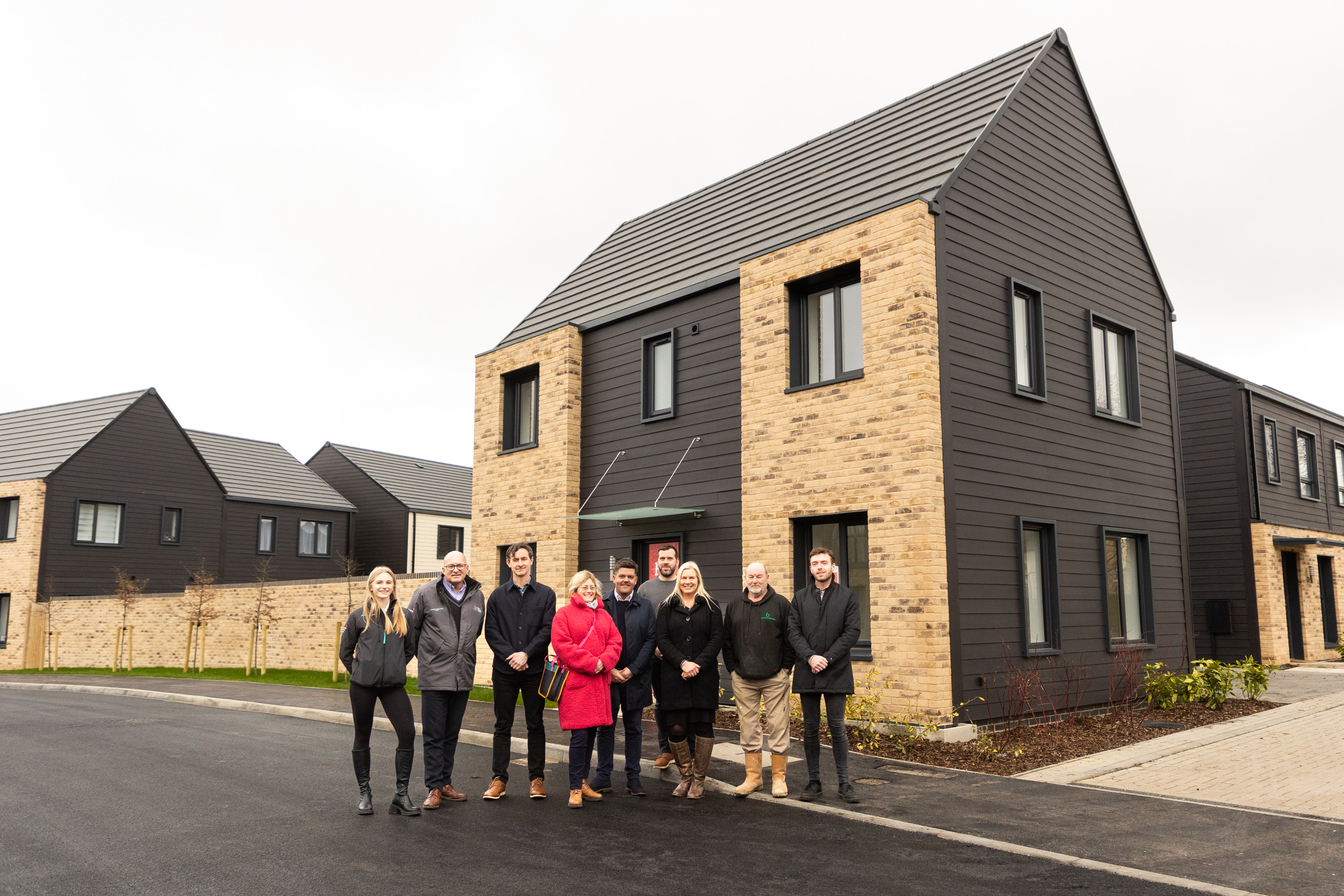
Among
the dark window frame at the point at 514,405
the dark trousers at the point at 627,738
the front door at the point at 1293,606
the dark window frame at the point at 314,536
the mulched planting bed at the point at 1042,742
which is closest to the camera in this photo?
the dark trousers at the point at 627,738

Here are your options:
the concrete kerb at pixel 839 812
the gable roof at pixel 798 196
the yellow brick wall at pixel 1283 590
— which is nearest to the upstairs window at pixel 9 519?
the concrete kerb at pixel 839 812

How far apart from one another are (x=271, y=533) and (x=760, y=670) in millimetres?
33687

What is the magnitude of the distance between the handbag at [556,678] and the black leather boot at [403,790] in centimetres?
107

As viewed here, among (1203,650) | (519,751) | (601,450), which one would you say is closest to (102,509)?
(601,450)

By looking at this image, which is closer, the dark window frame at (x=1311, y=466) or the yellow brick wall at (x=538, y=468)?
the yellow brick wall at (x=538, y=468)

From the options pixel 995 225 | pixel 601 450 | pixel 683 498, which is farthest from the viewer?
pixel 601 450

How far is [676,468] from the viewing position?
1449 cm

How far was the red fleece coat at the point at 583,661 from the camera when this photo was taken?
7504 mm

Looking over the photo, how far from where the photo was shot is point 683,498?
47.0 feet

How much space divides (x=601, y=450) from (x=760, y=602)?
816 cm

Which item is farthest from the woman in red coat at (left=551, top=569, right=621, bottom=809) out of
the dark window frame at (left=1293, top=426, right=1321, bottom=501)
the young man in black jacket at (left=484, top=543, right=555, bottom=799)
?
the dark window frame at (left=1293, top=426, right=1321, bottom=501)

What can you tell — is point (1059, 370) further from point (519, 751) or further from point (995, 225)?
point (519, 751)

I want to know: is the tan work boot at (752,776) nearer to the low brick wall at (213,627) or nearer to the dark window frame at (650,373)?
the dark window frame at (650,373)

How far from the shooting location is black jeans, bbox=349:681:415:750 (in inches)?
284
